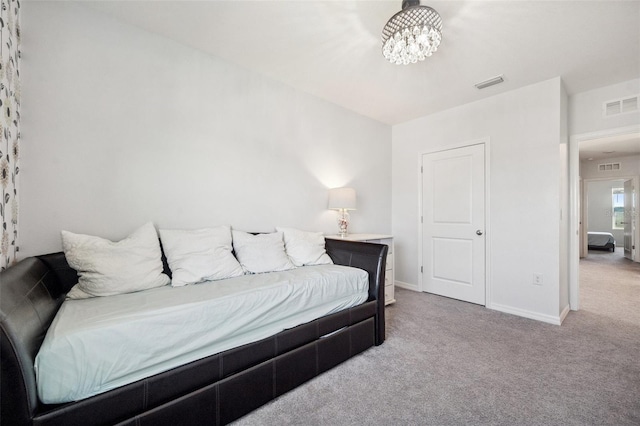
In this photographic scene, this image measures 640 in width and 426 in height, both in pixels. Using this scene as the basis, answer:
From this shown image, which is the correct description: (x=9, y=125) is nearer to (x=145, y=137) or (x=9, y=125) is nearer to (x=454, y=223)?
(x=145, y=137)

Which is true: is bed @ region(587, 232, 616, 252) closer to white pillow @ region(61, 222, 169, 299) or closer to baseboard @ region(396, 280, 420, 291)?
baseboard @ region(396, 280, 420, 291)

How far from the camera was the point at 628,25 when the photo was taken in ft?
6.33

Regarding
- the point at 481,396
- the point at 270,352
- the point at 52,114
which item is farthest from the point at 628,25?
the point at 52,114

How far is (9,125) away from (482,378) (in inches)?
124

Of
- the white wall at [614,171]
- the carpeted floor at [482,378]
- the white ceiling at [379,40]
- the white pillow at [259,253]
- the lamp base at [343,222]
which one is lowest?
the carpeted floor at [482,378]

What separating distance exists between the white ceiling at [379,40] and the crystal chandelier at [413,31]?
0.60 feet

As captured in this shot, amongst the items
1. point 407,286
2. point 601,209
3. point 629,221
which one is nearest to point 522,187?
point 407,286

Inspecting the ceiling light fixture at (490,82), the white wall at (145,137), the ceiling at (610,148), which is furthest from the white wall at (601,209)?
the white wall at (145,137)

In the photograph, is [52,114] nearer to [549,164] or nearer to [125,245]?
[125,245]

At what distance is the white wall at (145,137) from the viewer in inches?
65.7

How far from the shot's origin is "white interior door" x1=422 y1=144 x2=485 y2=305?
3.26 metres

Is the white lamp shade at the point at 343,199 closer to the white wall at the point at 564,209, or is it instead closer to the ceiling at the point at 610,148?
the white wall at the point at 564,209

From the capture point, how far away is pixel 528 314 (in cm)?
282

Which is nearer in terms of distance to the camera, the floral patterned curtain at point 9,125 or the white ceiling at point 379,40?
the floral patterned curtain at point 9,125
